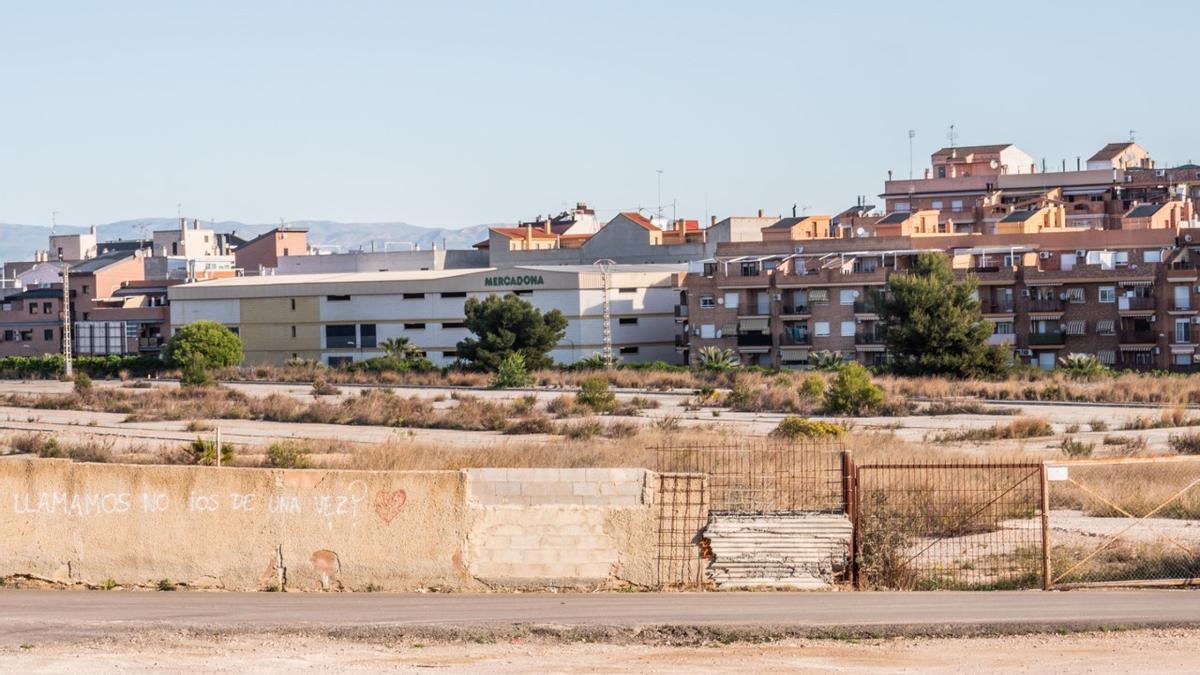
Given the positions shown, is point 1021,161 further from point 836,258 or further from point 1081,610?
point 1081,610

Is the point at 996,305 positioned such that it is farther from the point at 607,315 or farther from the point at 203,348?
the point at 203,348

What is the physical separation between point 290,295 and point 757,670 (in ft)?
283

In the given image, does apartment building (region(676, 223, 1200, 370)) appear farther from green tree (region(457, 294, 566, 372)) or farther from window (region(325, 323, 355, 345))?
window (region(325, 323, 355, 345))

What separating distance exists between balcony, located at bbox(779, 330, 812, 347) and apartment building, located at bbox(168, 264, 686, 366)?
9.70 meters

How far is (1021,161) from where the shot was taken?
146m

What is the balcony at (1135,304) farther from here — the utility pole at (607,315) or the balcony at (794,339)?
the utility pole at (607,315)

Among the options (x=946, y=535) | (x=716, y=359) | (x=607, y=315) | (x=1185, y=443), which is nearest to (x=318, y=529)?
(x=946, y=535)

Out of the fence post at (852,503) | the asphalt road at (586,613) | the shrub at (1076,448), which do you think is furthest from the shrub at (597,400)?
the asphalt road at (586,613)

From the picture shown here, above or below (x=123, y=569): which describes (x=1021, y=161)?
above

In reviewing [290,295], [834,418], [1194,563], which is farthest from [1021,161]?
[1194,563]

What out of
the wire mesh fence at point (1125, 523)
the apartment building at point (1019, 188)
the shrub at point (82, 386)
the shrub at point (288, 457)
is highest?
the apartment building at point (1019, 188)

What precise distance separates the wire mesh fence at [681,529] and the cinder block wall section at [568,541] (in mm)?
135

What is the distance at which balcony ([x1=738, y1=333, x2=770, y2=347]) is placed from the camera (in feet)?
282

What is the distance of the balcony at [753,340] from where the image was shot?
282ft
